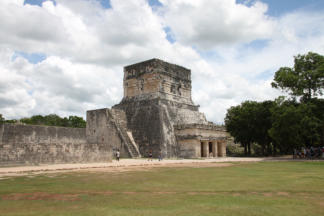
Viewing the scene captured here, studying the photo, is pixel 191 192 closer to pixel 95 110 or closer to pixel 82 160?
pixel 82 160

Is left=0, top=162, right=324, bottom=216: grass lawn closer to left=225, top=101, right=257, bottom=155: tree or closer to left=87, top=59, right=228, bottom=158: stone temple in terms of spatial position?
left=87, top=59, right=228, bottom=158: stone temple

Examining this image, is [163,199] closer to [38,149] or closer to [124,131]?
[38,149]

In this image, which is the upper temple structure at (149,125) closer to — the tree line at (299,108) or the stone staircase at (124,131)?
the stone staircase at (124,131)

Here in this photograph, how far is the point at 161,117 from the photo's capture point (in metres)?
26.0

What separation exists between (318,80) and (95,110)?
19463 mm

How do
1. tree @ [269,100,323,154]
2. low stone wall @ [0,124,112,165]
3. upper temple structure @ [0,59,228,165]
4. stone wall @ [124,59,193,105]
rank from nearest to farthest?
low stone wall @ [0,124,112,165] → tree @ [269,100,323,154] → upper temple structure @ [0,59,228,165] → stone wall @ [124,59,193,105]

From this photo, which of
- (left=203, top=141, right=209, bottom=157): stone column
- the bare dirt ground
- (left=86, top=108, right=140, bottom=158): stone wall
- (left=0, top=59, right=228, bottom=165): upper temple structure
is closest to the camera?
the bare dirt ground

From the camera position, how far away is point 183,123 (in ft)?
90.8

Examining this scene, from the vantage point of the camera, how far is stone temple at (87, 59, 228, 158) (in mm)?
25031

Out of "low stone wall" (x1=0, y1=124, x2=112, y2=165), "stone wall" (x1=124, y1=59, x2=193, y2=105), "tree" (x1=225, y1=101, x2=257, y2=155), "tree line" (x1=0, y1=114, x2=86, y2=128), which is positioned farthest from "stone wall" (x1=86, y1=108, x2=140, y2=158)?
"tree line" (x1=0, y1=114, x2=86, y2=128)

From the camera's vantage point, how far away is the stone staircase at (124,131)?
24875 millimetres

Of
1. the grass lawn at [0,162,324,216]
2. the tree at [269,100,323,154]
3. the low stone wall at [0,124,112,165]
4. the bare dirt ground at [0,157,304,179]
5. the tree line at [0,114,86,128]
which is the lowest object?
the grass lawn at [0,162,324,216]

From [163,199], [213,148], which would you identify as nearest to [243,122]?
[213,148]

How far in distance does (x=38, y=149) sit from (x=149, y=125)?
11.5m
